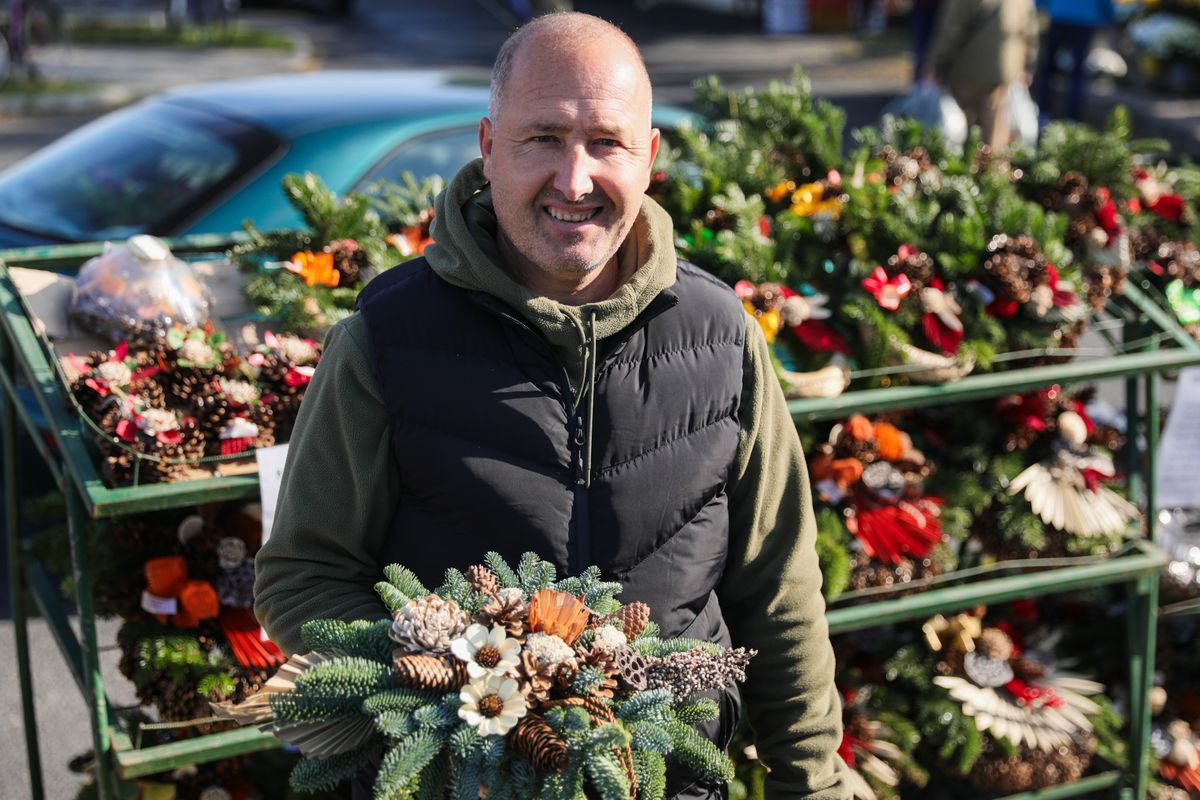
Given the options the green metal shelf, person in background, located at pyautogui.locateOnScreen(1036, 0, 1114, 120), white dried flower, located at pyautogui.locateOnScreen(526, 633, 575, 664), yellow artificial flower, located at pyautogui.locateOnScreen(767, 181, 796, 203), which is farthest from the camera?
person in background, located at pyautogui.locateOnScreen(1036, 0, 1114, 120)

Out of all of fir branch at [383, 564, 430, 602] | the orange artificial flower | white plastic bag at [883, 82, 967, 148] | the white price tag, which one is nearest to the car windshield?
the orange artificial flower

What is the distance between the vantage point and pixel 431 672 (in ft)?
5.13

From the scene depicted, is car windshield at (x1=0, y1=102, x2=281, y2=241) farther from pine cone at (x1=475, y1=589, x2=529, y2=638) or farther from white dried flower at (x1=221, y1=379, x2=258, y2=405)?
pine cone at (x1=475, y1=589, x2=529, y2=638)

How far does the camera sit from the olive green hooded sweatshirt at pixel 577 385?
6.16 feet

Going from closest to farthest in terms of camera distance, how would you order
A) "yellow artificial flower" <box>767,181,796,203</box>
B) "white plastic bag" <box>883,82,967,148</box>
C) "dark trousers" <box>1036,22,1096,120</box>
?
"yellow artificial flower" <box>767,181,796,203</box>, "white plastic bag" <box>883,82,967,148</box>, "dark trousers" <box>1036,22,1096,120</box>

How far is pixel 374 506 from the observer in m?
1.91

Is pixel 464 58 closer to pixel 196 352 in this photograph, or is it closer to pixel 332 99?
pixel 332 99

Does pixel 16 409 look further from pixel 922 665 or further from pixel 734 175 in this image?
pixel 922 665

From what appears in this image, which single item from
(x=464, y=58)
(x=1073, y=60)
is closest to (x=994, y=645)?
(x=1073, y=60)

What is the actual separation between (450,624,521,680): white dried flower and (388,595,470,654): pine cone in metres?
0.02

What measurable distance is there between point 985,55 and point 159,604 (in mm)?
6200

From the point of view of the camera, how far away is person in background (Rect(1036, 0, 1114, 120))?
1055 centimetres

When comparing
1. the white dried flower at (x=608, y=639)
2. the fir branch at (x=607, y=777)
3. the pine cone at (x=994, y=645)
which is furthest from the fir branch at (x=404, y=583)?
the pine cone at (x=994, y=645)

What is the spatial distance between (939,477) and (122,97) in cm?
1157
